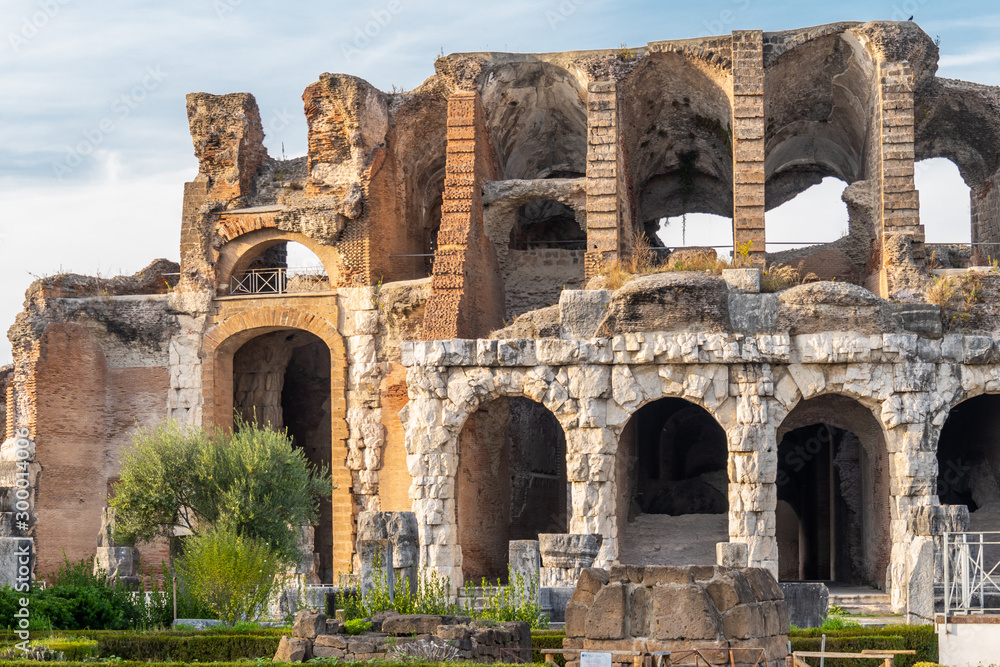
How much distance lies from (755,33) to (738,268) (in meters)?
4.48

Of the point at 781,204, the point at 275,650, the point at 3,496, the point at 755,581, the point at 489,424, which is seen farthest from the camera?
the point at 781,204

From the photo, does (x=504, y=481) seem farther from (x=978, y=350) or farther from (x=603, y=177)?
(x=978, y=350)

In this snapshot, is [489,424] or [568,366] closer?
[568,366]

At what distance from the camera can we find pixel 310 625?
512 inches

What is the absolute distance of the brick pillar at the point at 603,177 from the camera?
23266 mm

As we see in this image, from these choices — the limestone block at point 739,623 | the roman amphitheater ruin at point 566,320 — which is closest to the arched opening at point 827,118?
the roman amphitheater ruin at point 566,320

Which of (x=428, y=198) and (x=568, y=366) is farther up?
(x=428, y=198)

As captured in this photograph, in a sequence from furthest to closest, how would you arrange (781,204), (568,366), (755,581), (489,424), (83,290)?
(781,204)
(83,290)
(489,424)
(568,366)
(755,581)

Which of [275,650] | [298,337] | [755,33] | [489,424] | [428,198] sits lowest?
[275,650]

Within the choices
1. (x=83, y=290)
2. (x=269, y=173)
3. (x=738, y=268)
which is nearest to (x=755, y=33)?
(x=738, y=268)

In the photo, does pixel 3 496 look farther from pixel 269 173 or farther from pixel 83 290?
pixel 269 173

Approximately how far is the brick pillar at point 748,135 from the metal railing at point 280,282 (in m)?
7.53

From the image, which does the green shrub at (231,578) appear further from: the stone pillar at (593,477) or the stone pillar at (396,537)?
the stone pillar at (593,477)

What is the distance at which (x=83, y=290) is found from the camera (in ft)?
83.8
